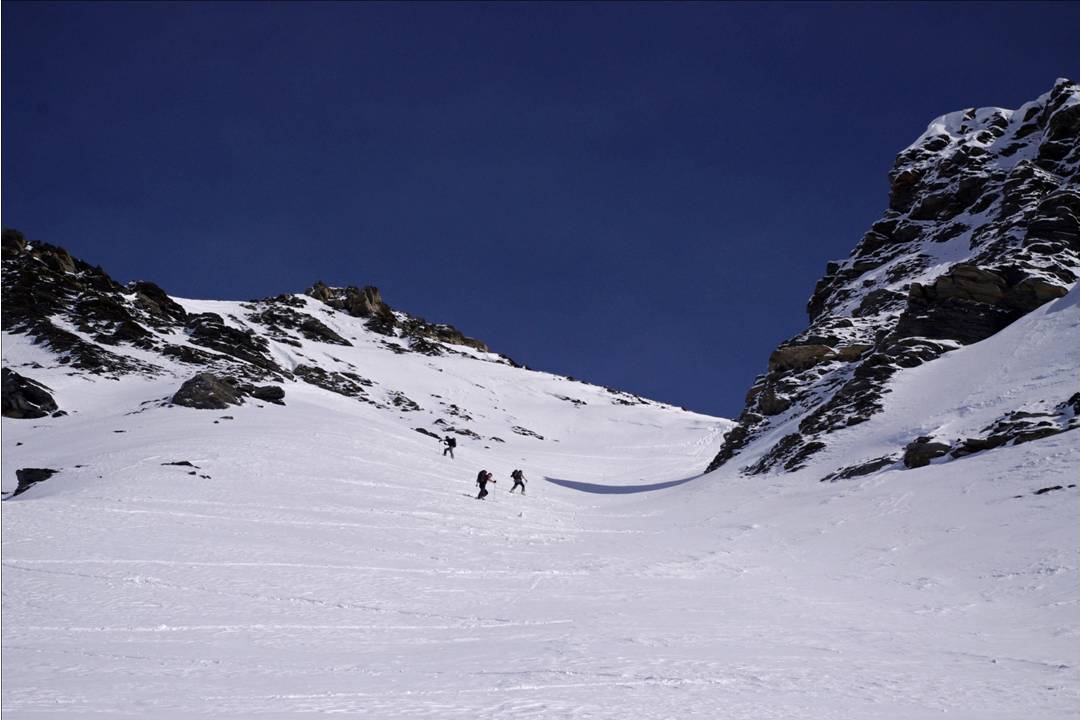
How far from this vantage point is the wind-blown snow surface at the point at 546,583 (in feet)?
27.1

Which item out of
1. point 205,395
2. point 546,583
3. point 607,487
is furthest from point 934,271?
point 546,583

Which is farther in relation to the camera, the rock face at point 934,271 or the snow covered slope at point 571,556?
the rock face at point 934,271

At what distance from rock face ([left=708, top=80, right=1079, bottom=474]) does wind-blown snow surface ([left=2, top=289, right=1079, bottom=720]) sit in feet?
12.7

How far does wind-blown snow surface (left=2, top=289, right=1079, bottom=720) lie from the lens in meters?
8.25

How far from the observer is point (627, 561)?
1869 centimetres

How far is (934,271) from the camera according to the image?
54469 mm

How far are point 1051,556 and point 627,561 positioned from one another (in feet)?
28.4

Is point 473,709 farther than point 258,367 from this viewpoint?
No

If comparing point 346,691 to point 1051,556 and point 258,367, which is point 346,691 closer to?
point 1051,556

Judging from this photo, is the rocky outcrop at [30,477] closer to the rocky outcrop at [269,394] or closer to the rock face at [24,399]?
the rock face at [24,399]

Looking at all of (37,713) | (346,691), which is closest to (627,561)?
(346,691)

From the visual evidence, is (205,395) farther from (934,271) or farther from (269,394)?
(934,271)

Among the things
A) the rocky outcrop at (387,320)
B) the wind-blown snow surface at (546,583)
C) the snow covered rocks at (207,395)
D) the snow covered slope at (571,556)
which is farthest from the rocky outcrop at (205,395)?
the rocky outcrop at (387,320)

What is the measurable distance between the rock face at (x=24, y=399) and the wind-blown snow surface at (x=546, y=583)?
8231mm
